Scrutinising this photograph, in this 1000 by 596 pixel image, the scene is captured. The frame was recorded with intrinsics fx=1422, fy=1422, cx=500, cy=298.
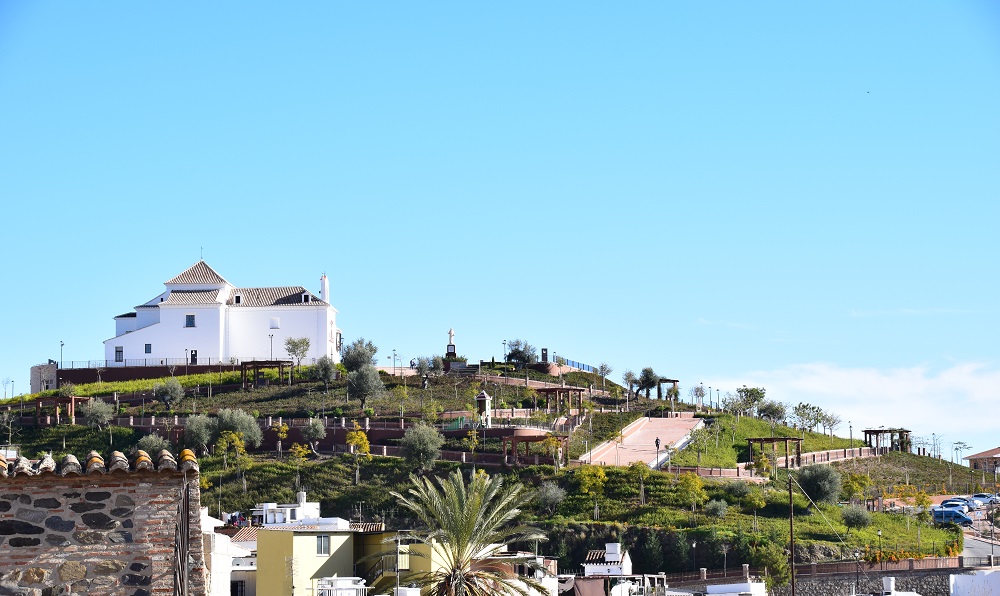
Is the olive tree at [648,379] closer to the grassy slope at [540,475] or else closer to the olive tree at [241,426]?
the grassy slope at [540,475]

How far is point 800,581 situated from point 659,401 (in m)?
36.2

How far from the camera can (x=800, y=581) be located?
184 feet

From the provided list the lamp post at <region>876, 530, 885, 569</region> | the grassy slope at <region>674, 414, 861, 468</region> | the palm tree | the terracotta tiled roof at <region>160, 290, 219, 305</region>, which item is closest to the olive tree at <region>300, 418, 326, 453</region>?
the grassy slope at <region>674, 414, 861, 468</region>

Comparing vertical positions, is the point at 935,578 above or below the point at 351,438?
below

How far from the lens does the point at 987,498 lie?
72.2 meters

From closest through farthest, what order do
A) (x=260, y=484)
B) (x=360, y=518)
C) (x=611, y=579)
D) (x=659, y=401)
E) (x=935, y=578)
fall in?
(x=611, y=579), (x=935, y=578), (x=360, y=518), (x=260, y=484), (x=659, y=401)

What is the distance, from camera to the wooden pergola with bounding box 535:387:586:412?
269 feet

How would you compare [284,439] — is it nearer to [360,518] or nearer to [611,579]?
[360,518]

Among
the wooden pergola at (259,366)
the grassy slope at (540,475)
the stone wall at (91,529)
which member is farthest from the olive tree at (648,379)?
the stone wall at (91,529)

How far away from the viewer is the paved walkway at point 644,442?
2884 inches

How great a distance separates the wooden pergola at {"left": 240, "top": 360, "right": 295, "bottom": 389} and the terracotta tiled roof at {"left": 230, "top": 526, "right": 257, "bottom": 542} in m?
34.9

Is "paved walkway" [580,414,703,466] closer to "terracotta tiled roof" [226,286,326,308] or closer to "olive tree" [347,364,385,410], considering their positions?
"olive tree" [347,364,385,410]

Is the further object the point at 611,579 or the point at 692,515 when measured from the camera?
the point at 692,515

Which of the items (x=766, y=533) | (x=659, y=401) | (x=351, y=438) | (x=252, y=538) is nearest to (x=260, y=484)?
(x=351, y=438)
